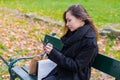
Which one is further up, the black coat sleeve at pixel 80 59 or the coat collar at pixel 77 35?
the coat collar at pixel 77 35

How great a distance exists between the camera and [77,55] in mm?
3580

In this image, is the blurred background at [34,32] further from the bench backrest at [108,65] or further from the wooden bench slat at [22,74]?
the bench backrest at [108,65]

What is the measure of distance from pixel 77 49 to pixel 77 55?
65 mm

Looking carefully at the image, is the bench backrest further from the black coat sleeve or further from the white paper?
the white paper

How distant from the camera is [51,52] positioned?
3652mm

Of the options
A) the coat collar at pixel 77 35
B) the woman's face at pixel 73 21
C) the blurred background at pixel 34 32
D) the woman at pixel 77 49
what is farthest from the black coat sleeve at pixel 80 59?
the blurred background at pixel 34 32

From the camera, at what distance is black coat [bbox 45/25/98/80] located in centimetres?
352

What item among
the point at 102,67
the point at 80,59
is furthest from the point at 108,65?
the point at 80,59

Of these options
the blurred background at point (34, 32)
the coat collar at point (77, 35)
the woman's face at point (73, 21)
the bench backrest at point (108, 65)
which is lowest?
the blurred background at point (34, 32)

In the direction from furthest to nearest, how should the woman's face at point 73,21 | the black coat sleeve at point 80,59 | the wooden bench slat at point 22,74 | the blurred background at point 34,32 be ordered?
the blurred background at point 34,32 < the wooden bench slat at point 22,74 < the woman's face at point 73,21 < the black coat sleeve at point 80,59

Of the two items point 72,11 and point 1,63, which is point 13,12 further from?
point 72,11

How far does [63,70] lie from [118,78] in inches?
21.6

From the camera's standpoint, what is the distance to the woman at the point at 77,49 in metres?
→ 3.53

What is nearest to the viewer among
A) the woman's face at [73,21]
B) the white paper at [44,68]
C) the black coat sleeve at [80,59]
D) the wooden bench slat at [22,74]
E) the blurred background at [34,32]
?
the black coat sleeve at [80,59]
